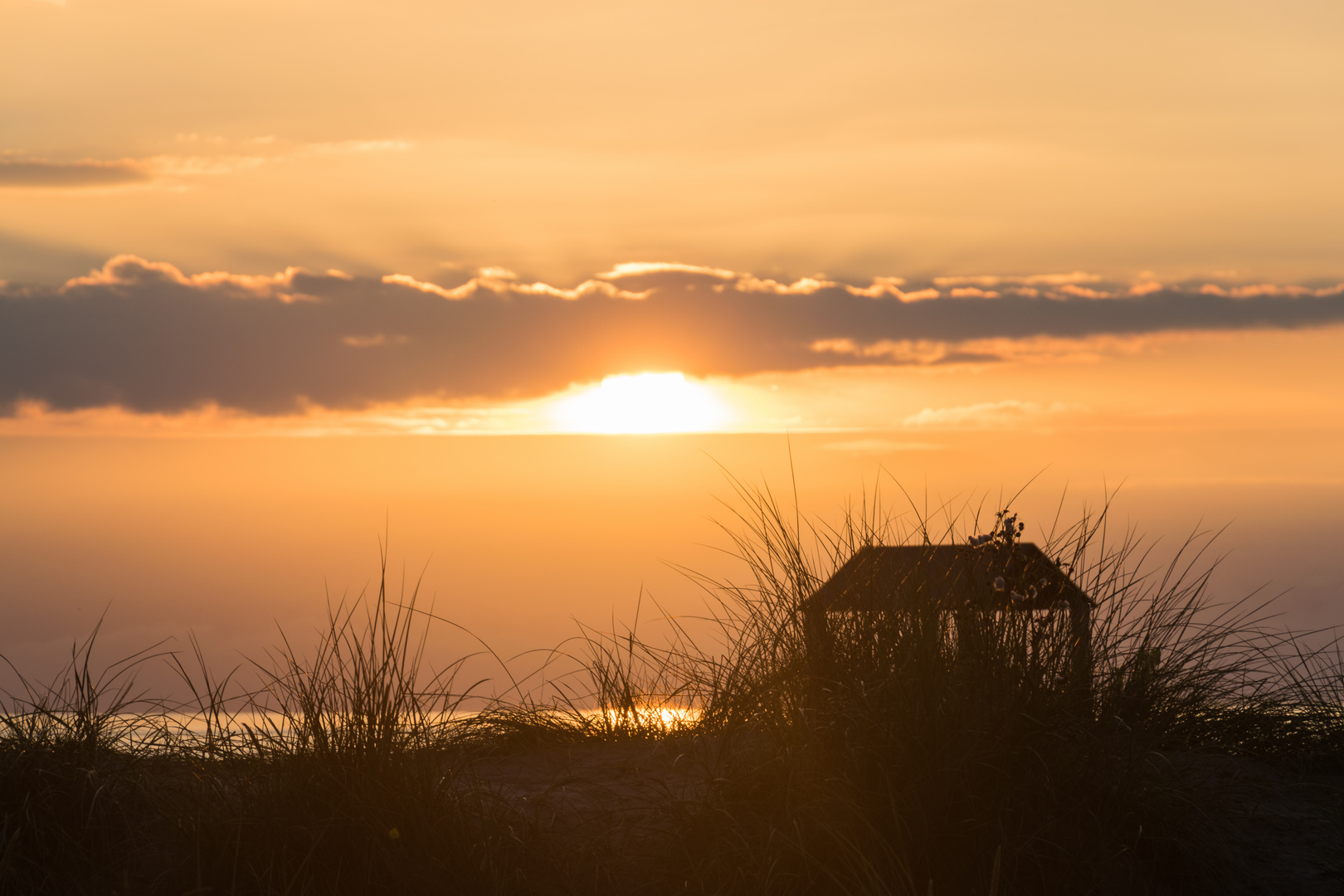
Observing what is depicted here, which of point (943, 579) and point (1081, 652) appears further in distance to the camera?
point (943, 579)

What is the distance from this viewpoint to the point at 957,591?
15.5 feet

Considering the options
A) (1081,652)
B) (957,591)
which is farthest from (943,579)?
(1081,652)

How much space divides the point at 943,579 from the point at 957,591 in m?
0.16

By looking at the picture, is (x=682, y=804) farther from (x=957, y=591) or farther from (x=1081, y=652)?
(x=1081, y=652)

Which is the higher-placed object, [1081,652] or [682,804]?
[1081,652]

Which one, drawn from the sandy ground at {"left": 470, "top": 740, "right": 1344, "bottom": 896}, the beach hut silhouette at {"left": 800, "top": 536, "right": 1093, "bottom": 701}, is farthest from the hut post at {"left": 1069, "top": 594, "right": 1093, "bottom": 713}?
the sandy ground at {"left": 470, "top": 740, "right": 1344, "bottom": 896}

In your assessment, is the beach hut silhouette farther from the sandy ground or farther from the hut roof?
the sandy ground

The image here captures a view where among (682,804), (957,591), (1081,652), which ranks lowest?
(682,804)

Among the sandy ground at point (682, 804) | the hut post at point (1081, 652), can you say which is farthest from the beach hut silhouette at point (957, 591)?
the sandy ground at point (682, 804)

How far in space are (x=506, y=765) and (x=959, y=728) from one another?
2.61 m

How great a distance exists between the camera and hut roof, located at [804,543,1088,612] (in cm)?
457

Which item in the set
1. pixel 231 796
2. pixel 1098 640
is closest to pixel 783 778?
pixel 1098 640

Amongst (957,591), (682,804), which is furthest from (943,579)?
(682,804)

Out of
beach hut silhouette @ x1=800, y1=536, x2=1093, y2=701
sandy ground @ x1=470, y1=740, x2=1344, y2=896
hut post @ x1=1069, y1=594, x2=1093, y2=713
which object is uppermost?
beach hut silhouette @ x1=800, y1=536, x2=1093, y2=701
